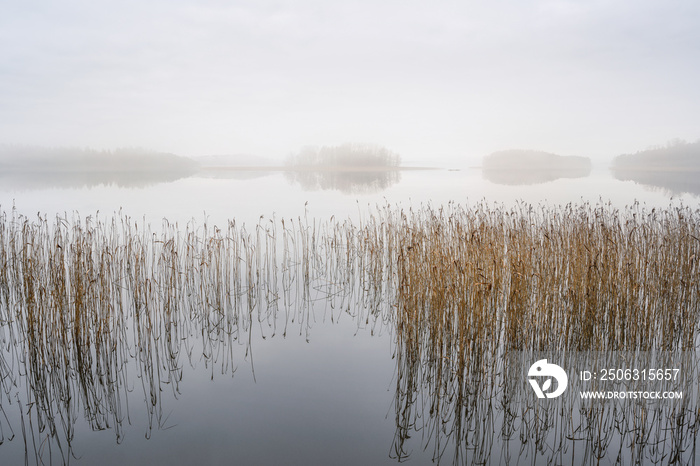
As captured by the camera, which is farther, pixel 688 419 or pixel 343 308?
pixel 343 308

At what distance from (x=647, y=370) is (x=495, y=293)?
50.6 inches

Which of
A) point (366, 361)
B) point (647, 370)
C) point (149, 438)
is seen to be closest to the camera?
point (149, 438)

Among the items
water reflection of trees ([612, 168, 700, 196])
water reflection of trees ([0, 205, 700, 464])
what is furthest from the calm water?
water reflection of trees ([612, 168, 700, 196])

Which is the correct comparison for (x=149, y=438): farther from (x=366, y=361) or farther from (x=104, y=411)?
(x=366, y=361)

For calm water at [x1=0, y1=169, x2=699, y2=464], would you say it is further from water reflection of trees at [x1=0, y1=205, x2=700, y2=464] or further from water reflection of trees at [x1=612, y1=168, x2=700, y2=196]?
water reflection of trees at [x1=612, y1=168, x2=700, y2=196]

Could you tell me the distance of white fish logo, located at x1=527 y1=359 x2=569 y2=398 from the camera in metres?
3.22

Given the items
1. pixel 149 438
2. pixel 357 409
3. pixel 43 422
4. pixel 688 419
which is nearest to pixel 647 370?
pixel 688 419

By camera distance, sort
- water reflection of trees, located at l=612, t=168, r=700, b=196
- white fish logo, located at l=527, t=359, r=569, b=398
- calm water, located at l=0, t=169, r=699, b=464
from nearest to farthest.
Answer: calm water, located at l=0, t=169, r=699, b=464 < white fish logo, located at l=527, t=359, r=569, b=398 < water reflection of trees, located at l=612, t=168, r=700, b=196

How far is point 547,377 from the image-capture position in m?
3.35

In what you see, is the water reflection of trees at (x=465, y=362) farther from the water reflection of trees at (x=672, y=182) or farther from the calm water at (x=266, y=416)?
the water reflection of trees at (x=672, y=182)

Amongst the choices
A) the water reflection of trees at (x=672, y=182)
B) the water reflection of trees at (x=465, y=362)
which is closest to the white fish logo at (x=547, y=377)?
the water reflection of trees at (x=465, y=362)

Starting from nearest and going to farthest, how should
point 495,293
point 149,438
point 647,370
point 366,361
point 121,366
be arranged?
point 149,438, point 647,370, point 495,293, point 121,366, point 366,361

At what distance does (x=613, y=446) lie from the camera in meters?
2.88

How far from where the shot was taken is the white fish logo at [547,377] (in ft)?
10.6
